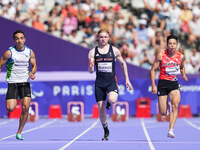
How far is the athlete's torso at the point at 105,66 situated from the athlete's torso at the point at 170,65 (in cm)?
112

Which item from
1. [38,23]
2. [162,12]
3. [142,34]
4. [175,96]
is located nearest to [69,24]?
[38,23]

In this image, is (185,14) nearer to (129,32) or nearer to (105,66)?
(129,32)

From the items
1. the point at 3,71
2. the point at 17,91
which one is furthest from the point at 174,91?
the point at 3,71

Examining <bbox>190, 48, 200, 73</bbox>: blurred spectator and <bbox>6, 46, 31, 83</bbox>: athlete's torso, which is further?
<bbox>190, 48, 200, 73</bbox>: blurred spectator

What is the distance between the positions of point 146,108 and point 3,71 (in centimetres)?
575

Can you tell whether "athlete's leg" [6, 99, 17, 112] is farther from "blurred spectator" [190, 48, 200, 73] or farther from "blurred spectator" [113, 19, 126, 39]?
"blurred spectator" [190, 48, 200, 73]

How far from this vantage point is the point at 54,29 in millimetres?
23297

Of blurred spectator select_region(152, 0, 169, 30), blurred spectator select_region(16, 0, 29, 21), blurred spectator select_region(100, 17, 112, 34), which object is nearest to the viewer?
blurred spectator select_region(100, 17, 112, 34)

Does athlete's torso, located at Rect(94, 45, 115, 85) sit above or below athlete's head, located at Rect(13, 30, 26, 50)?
below

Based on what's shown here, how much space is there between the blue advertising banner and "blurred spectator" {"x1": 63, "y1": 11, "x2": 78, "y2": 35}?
9.19 feet

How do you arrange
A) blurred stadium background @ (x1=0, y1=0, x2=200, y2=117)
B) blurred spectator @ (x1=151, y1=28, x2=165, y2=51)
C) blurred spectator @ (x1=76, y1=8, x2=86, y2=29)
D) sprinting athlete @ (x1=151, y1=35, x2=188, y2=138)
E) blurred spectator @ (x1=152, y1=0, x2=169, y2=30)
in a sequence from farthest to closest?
blurred spectator @ (x1=152, y1=0, x2=169, y2=30)
blurred spectator @ (x1=76, y1=8, x2=86, y2=29)
blurred spectator @ (x1=151, y1=28, x2=165, y2=51)
blurred stadium background @ (x1=0, y1=0, x2=200, y2=117)
sprinting athlete @ (x1=151, y1=35, x2=188, y2=138)

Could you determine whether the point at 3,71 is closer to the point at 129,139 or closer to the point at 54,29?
the point at 54,29

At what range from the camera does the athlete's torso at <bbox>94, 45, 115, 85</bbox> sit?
11.9m

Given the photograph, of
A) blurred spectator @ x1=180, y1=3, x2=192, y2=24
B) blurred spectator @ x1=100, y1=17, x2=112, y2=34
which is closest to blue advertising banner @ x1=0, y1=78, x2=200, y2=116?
blurred spectator @ x1=100, y1=17, x2=112, y2=34
